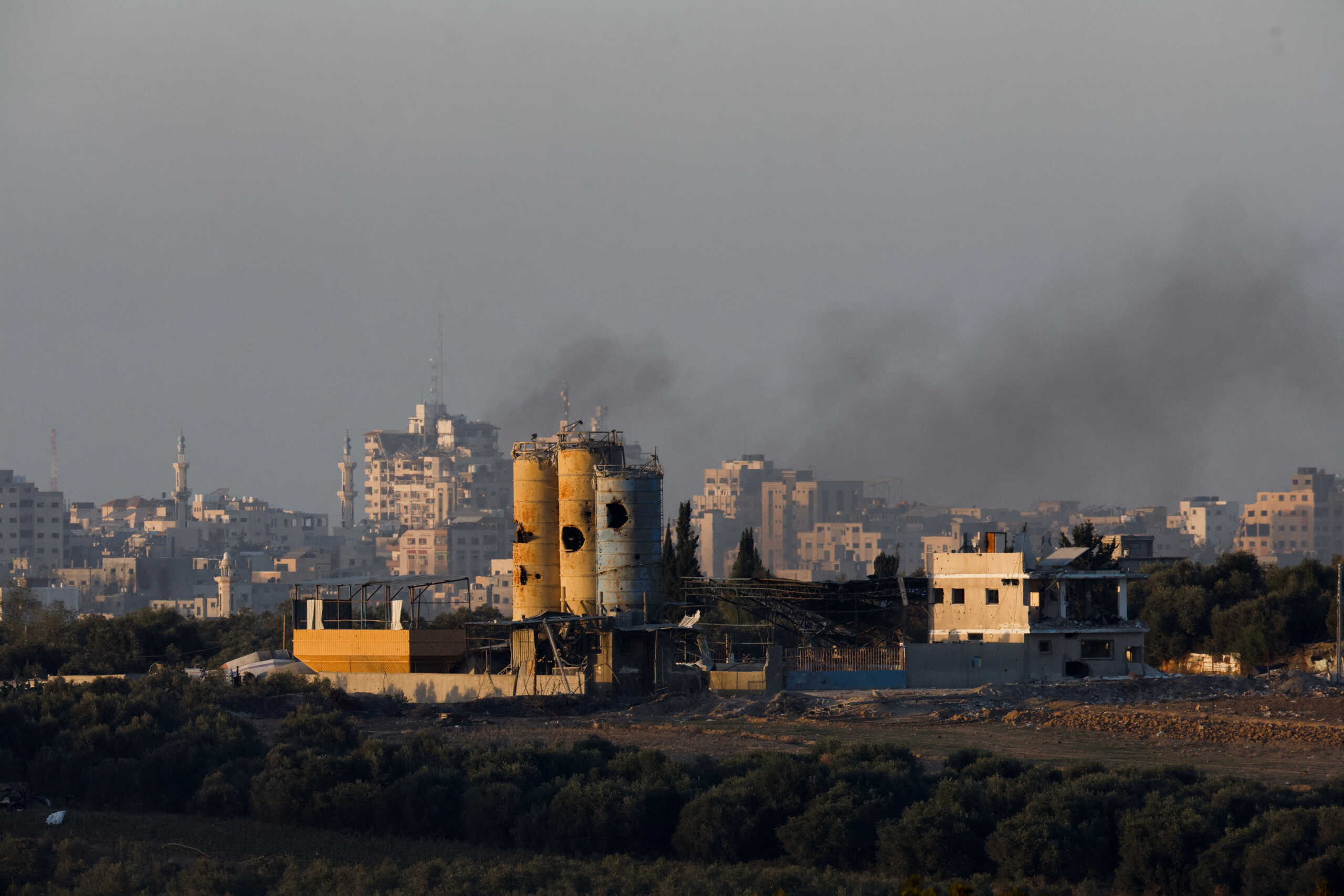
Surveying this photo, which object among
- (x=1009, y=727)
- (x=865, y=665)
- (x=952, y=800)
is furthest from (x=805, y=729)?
(x=952, y=800)

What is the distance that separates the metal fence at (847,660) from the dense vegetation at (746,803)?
17377 mm

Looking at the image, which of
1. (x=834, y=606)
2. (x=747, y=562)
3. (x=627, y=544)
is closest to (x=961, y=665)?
(x=834, y=606)

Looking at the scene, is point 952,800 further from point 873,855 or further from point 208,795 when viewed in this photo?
point 208,795

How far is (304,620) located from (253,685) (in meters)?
6.00

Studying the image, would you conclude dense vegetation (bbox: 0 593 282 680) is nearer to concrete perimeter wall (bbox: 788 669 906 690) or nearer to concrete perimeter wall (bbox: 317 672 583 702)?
concrete perimeter wall (bbox: 317 672 583 702)

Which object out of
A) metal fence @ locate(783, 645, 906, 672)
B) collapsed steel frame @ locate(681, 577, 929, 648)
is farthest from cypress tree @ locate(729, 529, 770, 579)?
metal fence @ locate(783, 645, 906, 672)

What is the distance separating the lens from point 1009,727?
41.8 meters

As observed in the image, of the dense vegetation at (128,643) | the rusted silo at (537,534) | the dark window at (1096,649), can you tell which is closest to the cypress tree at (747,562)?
the dense vegetation at (128,643)

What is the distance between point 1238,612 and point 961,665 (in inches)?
630

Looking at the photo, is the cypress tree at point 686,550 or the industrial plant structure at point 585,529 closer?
the industrial plant structure at point 585,529

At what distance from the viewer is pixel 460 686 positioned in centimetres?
4803

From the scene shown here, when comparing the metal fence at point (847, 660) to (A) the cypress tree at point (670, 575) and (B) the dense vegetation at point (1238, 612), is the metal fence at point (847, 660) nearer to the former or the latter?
(A) the cypress tree at point (670, 575)

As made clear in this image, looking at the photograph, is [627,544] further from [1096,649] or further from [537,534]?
[1096,649]

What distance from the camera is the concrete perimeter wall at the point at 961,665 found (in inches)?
1964
